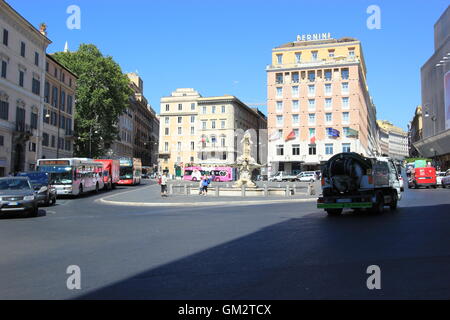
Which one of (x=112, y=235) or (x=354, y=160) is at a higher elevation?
(x=354, y=160)

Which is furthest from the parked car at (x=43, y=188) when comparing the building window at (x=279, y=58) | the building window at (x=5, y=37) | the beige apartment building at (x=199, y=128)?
the beige apartment building at (x=199, y=128)

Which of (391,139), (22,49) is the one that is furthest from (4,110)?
(391,139)

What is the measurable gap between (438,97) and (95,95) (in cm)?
5146

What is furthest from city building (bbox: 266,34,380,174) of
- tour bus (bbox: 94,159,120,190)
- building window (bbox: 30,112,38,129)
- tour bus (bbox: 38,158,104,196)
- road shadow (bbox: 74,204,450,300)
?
road shadow (bbox: 74,204,450,300)

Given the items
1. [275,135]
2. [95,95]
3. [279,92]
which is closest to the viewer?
[95,95]

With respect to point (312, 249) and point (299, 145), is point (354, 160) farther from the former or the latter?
point (299, 145)

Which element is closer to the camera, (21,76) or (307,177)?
(21,76)

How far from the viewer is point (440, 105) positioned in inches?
2584

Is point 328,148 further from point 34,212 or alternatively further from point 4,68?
point 34,212

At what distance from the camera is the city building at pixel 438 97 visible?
61.3 meters

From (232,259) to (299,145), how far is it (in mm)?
69381

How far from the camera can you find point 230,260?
292 inches

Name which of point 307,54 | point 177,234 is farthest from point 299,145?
point 177,234

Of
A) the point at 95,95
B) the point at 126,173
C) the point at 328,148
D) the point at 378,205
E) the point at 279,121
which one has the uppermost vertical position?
the point at 95,95
